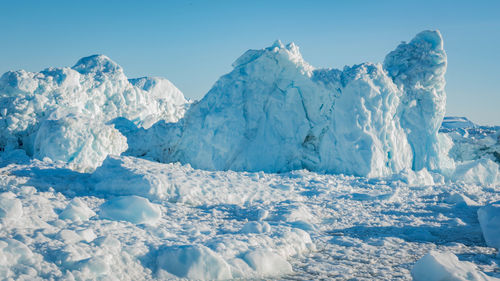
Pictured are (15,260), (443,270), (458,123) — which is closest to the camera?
(15,260)

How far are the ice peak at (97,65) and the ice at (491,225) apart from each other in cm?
1916

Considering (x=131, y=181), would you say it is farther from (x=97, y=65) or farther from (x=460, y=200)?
(x=97, y=65)

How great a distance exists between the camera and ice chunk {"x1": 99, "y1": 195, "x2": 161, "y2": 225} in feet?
16.9

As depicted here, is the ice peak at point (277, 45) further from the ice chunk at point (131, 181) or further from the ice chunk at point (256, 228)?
the ice chunk at point (256, 228)

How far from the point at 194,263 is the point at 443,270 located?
2161 mm

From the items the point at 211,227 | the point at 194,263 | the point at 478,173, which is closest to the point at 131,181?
the point at 211,227

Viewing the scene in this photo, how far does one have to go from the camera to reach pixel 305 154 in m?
13.3

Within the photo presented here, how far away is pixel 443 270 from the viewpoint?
3498 millimetres

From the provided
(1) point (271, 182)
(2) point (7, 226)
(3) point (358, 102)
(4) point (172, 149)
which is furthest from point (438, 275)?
(4) point (172, 149)

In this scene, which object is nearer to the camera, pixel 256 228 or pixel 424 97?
pixel 256 228

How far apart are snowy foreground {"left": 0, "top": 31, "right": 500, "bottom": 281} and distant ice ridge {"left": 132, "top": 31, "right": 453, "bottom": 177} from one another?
0.05 meters

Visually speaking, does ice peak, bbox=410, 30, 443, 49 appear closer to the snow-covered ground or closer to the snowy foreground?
the snowy foreground

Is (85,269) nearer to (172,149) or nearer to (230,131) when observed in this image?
(230,131)

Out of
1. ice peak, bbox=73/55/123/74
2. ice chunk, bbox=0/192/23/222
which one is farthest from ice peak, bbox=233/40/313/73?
ice chunk, bbox=0/192/23/222
